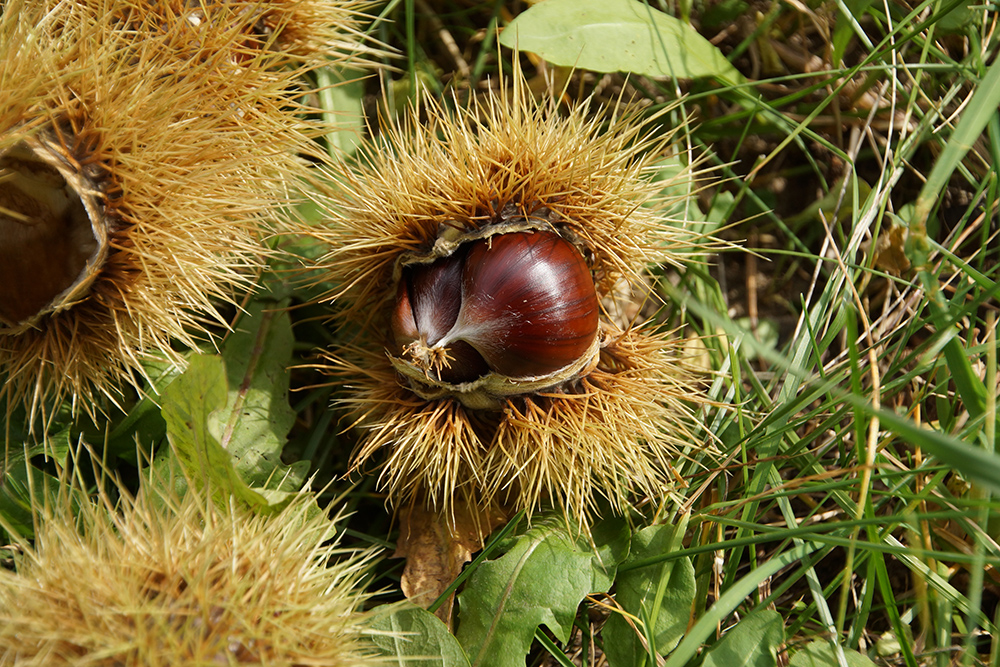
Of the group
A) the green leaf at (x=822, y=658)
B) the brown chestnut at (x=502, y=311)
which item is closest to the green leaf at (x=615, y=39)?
the brown chestnut at (x=502, y=311)

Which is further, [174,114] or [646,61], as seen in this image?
[646,61]

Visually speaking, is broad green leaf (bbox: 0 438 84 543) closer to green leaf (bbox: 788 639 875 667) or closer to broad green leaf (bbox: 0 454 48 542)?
broad green leaf (bbox: 0 454 48 542)

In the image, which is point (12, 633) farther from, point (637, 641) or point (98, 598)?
point (637, 641)

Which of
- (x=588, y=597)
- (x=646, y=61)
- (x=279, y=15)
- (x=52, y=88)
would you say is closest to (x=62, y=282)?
(x=52, y=88)

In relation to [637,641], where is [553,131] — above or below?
above

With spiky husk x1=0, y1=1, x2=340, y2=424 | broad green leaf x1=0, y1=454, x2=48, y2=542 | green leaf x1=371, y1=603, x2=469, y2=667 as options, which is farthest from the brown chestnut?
broad green leaf x1=0, y1=454, x2=48, y2=542
